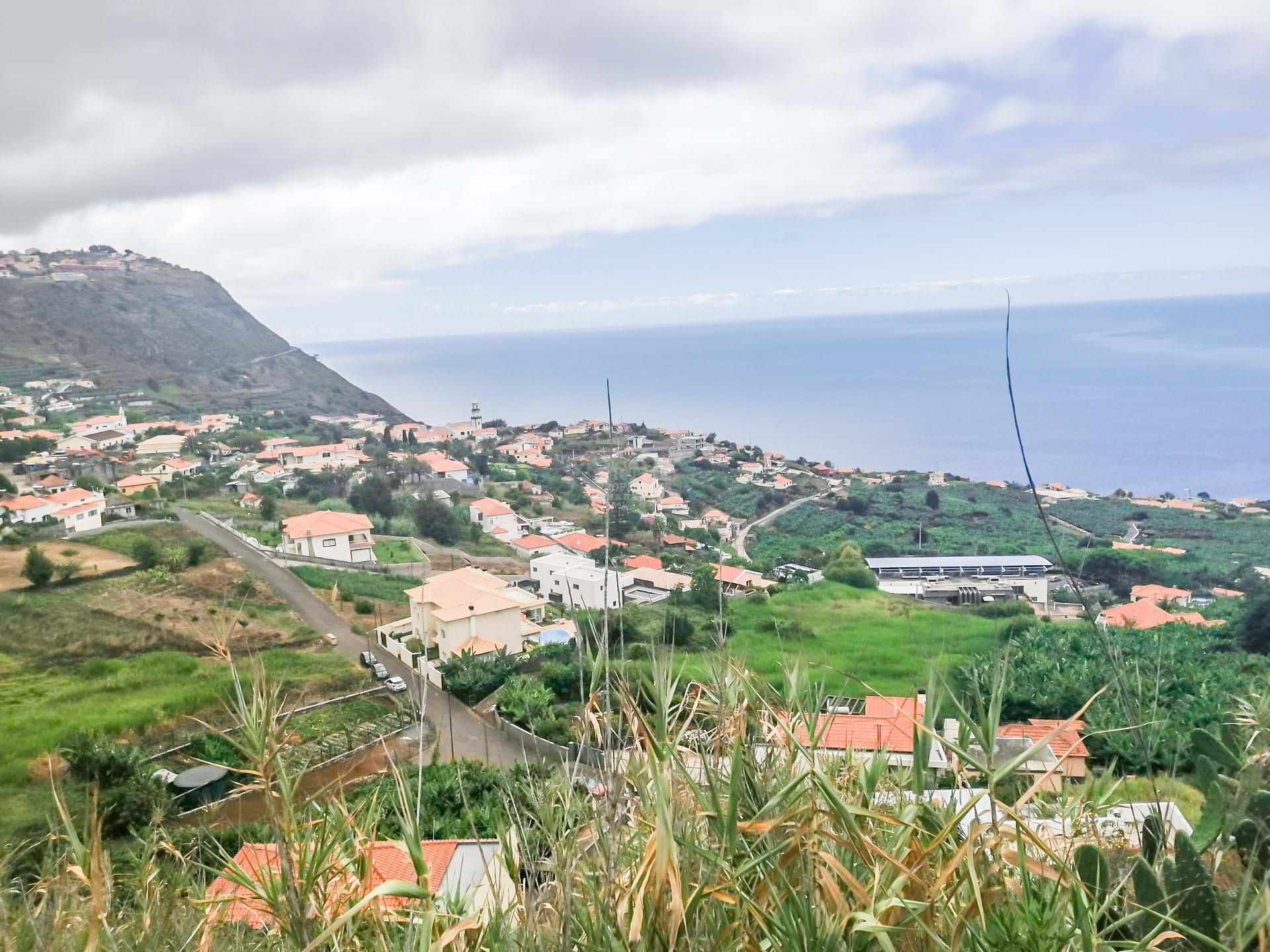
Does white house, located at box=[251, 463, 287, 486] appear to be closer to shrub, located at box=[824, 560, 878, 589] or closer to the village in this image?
the village

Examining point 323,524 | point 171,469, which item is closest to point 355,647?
point 323,524

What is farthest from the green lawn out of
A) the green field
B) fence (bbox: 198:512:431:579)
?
fence (bbox: 198:512:431:579)

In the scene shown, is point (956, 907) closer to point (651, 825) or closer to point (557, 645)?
point (651, 825)

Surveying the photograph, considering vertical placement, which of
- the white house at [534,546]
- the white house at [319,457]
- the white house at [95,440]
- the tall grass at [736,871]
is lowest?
the white house at [534,546]

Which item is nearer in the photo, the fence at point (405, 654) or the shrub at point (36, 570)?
the fence at point (405, 654)

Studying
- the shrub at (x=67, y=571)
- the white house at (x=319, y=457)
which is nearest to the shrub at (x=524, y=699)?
the shrub at (x=67, y=571)

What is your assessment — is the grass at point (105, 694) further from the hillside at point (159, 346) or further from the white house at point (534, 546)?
the hillside at point (159, 346)

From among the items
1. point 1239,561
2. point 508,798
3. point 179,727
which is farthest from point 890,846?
point 1239,561
